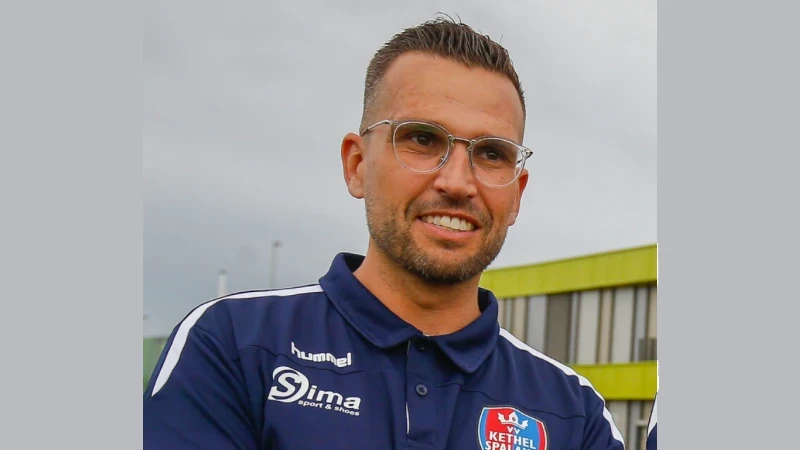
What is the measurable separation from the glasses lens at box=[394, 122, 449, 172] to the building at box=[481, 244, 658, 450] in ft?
2.75

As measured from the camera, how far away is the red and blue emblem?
1818 mm

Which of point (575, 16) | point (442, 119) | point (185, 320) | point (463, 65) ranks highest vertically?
point (575, 16)

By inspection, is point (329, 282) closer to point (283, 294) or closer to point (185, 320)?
point (283, 294)

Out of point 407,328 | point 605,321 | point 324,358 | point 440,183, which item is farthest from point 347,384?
point 605,321

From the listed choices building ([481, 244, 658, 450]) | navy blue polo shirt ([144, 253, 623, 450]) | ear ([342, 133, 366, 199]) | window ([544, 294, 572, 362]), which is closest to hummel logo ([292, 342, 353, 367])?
navy blue polo shirt ([144, 253, 623, 450])

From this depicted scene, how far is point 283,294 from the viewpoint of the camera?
188 centimetres

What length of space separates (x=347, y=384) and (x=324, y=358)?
74 mm

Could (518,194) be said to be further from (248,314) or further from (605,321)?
(605,321)

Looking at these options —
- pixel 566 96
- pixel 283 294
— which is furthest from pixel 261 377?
pixel 566 96

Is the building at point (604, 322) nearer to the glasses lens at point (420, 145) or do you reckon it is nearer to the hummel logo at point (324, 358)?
the hummel logo at point (324, 358)

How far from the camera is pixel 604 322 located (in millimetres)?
4047

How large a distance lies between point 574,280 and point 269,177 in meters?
2.22

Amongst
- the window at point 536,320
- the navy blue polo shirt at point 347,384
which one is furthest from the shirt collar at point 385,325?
the window at point 536,320

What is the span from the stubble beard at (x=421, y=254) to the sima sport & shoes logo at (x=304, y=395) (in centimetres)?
31
